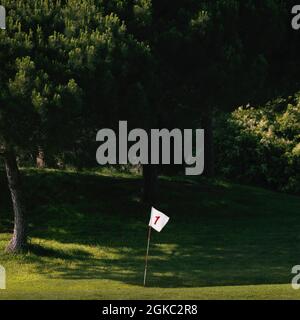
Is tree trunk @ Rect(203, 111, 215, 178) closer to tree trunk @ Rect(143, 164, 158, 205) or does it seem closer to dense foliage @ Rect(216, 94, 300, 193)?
dense foliage @ Rect(216, 94, 300, 193)

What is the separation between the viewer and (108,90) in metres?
19.2

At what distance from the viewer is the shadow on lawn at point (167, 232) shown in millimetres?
18906

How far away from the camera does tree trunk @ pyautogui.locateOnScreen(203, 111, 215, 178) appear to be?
99.9 feet

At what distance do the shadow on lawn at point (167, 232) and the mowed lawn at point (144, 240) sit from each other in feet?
0.09

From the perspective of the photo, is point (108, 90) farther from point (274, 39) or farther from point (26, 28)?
point (274, 39)

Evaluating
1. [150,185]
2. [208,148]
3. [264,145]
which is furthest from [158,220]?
[264,145]

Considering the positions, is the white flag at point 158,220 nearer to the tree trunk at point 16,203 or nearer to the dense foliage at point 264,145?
the tree trunk at point 16,203

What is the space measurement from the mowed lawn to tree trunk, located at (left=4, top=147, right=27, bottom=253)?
0.39 m

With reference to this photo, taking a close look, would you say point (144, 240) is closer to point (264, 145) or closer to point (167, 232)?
point (167, 232)

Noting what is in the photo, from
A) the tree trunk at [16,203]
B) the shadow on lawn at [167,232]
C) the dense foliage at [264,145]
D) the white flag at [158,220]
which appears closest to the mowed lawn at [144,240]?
the shadow on lawn at [167,232]

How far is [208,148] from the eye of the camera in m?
31.2

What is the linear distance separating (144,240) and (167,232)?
1253mm
